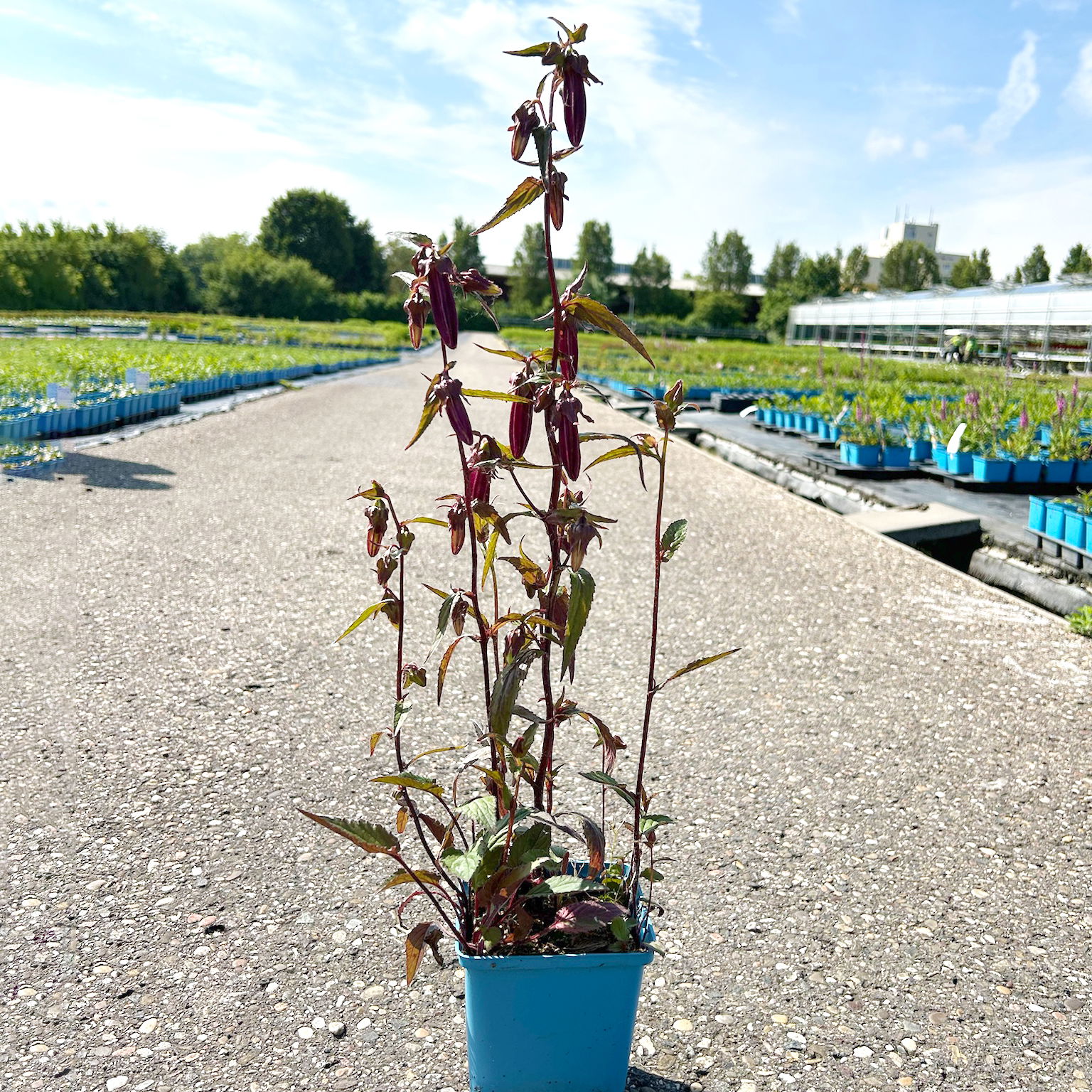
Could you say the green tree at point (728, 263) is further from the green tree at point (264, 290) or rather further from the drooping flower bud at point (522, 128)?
the drooping flower bud at point (522, 128)

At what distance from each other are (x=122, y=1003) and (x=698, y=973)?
1347mm

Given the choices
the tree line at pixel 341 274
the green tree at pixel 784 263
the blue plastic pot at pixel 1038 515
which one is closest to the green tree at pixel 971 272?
the tree line at pixel 341 274

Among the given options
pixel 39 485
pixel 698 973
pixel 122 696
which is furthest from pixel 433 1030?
pixel 39 485

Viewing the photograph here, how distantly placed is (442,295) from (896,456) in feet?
32.0


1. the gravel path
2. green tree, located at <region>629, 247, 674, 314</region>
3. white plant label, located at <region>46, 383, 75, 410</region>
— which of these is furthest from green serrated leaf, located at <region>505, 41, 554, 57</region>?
green tree, located at <region>629, 247, 674, 314</region>

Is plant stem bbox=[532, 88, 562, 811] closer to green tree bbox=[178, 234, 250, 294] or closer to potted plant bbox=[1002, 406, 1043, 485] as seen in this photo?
potted plant bbox=[1002, 406, 1043, 485]

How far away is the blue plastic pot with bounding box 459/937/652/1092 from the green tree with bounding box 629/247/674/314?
74.3m

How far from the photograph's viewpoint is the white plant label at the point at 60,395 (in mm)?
10492

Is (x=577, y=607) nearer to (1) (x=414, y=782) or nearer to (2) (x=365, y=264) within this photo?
(1) (x=414, y=782)

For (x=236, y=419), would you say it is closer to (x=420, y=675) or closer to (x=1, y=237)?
(x=420, y=675)

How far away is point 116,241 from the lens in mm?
63031

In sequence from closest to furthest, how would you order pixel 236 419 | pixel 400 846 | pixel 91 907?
pixel 91 907 < pixel 400 846 < pixel 236 419

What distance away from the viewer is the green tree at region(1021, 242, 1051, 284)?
7244 cm

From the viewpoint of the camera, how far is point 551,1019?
1686mm
